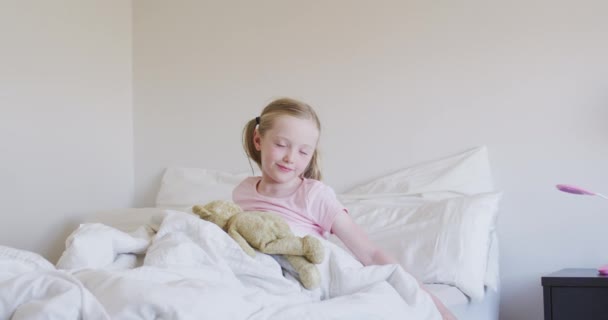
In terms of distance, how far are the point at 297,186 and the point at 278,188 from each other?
0.15 feet

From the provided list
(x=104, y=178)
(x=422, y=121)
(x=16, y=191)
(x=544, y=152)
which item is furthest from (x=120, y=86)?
(x=544, y=152)

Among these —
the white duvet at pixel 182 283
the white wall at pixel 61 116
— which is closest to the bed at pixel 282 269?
the white duvet at pixel 182 283

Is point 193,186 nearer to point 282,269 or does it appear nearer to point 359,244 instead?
point 359,244

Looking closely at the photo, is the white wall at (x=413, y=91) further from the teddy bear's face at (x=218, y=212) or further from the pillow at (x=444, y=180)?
the teddy bear's face at (x=218, y=212)

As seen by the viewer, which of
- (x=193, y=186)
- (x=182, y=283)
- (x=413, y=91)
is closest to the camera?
(x=182, y=283)

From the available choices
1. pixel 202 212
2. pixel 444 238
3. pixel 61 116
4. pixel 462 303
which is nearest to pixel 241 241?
pixel 202 212

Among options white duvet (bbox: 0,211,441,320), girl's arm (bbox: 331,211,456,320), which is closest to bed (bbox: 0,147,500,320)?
white duvet (bbox: 0,211,441,320)

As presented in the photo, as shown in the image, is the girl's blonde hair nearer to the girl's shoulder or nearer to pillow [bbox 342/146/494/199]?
the girl's shoulder

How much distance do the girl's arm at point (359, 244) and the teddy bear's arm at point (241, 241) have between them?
0.41 metres

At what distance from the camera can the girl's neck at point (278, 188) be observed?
1.94 meters

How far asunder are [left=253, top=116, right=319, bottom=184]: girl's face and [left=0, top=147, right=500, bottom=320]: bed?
0.90 ft

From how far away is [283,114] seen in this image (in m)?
1.89

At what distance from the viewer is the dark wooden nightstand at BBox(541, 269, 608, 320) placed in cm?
224

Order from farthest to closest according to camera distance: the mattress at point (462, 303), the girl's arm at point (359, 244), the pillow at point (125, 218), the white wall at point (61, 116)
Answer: the white wall at point (61, 116) < the pillow at point (125, 218) < the mattress at point (462, 303) < the girl's arm at point (359, 244)
